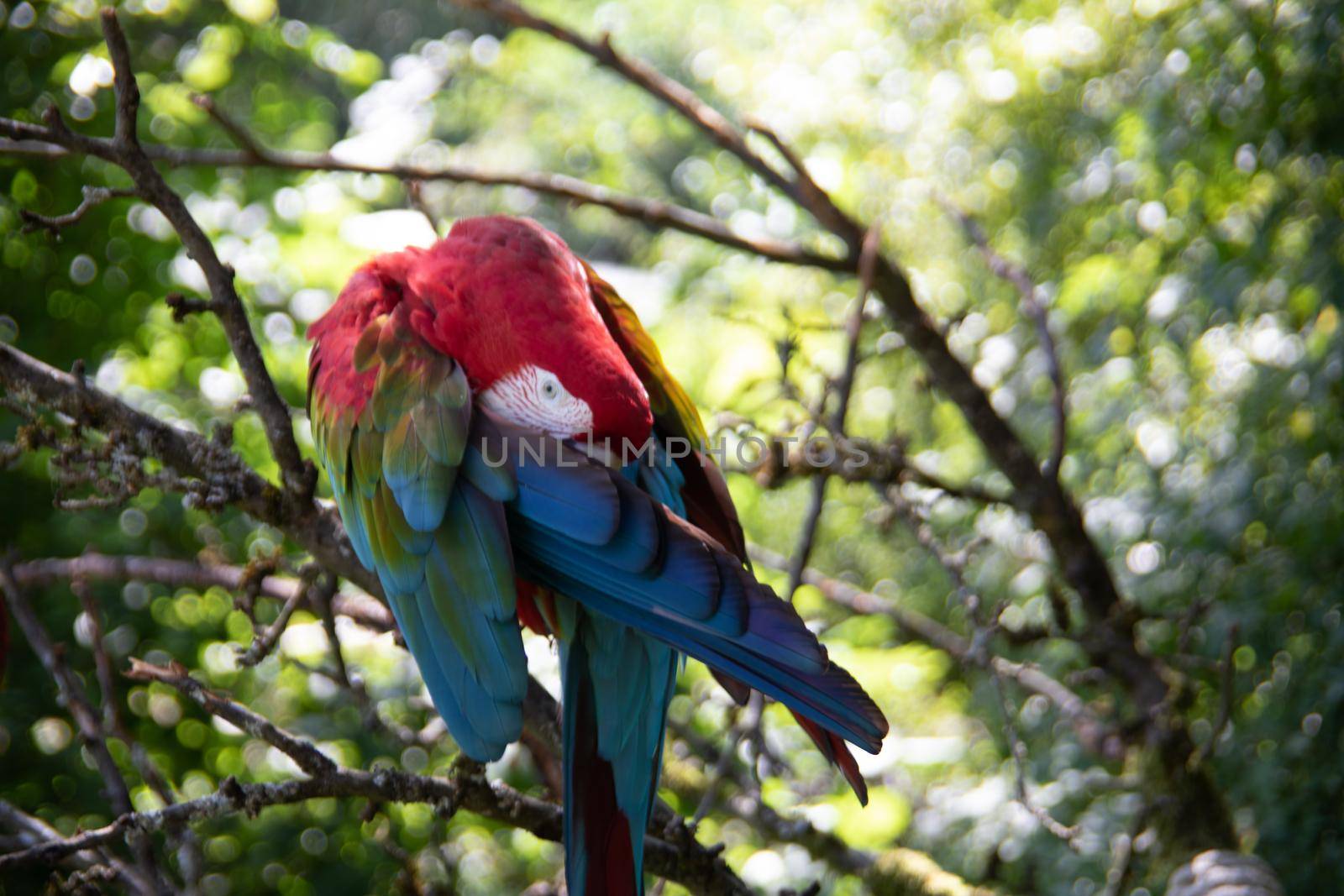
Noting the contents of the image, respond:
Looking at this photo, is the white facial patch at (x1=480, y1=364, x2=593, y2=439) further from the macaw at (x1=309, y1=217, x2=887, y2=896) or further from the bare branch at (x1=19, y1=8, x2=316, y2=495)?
the bare branch at (x1=19, y1=8, x2=316, y2=495)

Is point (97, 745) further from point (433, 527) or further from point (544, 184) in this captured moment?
point (544, 184)

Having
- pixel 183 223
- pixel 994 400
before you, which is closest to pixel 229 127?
pixel 183 223

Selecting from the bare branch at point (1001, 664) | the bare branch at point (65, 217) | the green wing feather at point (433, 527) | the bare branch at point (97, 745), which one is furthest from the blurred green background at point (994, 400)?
the bare branch at point (65, 217)

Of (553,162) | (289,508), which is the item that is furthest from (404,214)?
(553,162)

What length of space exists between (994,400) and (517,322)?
4.30 ft

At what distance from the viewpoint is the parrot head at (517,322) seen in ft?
3.13

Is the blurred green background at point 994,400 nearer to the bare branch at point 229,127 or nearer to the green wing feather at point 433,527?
the bare branch at point 229,127

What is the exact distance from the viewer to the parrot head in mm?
953

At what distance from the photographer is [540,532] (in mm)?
927

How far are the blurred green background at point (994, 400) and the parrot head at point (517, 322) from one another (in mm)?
413

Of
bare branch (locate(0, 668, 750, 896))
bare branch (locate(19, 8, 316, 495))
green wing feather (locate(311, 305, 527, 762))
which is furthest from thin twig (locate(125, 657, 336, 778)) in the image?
bare branch (locate(19, 8, 316, 495))

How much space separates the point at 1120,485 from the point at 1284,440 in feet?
0.88

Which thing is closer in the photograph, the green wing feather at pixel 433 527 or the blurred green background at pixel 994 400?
the green wing feather at pixel 433 527

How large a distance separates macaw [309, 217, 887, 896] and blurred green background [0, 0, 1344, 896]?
397 millimetres
